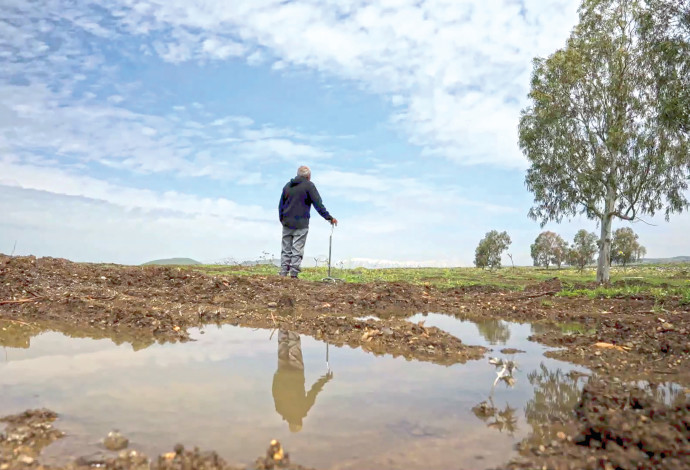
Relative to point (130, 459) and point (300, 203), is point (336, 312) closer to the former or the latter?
point (300, 203)

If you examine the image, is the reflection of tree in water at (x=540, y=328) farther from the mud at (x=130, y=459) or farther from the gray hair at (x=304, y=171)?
the gray hair at (x=304, y=171)

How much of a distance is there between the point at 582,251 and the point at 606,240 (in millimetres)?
25254

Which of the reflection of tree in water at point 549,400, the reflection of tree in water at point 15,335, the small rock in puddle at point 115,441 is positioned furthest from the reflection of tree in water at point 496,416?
the reflection of tree in water at point 15,335

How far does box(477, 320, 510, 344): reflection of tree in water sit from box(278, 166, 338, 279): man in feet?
20.7

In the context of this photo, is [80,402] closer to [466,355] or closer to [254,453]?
[254,453]

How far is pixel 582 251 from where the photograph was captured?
48.5m

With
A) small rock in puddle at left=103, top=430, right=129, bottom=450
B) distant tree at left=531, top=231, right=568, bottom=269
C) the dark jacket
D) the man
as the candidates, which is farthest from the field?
distant tree at left=531, top=231, right=568, bottom=269

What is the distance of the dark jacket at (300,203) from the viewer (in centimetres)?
1373

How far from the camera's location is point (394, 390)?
4016 millimetres

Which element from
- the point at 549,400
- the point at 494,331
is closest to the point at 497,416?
the point at 549,400

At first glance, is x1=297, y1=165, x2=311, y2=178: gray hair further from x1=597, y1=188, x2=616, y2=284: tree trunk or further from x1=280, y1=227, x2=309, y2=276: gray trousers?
x1=597, y1=188, x2=616, y2=284: tree trunk

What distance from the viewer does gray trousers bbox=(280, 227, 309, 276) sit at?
1401cm

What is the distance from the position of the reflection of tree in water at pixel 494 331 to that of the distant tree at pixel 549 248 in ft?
191

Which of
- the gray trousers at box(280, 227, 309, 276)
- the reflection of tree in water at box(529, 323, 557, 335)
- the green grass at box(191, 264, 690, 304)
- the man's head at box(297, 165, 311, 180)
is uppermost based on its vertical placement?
the man's head at box(297, 165, 311, 180)
